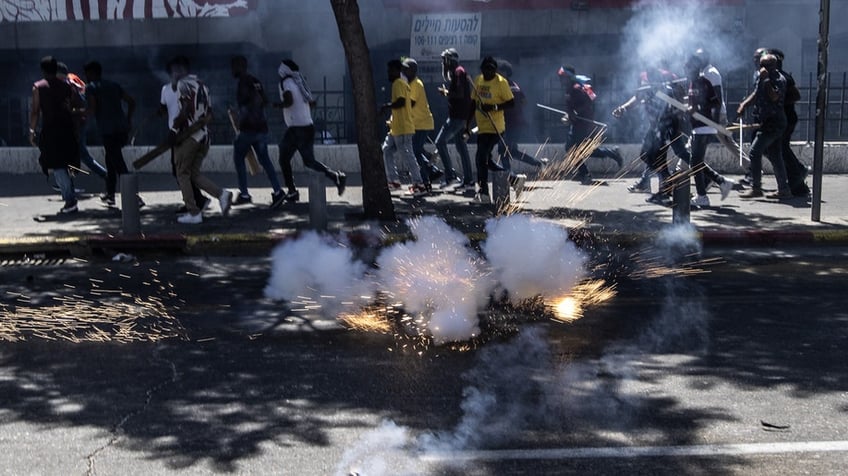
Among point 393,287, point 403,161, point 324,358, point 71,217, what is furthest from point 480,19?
point 324,358

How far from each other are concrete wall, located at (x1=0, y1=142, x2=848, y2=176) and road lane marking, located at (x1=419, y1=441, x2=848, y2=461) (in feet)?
37.6

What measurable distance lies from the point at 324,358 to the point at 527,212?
604 cm

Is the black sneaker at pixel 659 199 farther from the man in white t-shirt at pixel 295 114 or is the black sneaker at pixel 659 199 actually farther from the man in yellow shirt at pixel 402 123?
the man in white t-shirt at pixel 295 114

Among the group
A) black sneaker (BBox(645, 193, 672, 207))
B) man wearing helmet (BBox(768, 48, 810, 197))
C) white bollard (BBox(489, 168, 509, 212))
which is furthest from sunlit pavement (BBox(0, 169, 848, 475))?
man wearing helmet (BBox(768, 48, 810, 197))

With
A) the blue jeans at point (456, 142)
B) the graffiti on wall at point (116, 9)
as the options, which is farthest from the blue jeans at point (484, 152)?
the graffiti on wall at point (116, 9)

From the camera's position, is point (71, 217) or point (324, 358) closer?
point (324, 358)

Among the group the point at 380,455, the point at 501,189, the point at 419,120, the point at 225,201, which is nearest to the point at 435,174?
the point at 419,120

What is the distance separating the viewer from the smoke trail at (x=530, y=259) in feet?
23.7

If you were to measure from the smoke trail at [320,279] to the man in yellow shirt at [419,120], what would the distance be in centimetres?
453

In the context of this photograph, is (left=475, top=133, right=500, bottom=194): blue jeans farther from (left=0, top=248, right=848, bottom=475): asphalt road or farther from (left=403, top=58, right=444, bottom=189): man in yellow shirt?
(left=0, top=248, right=848, bottom=475): asphalt road

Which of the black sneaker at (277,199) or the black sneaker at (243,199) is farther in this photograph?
the black sneaker at (243,199)

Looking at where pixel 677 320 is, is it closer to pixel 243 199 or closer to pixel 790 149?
pixel 790 149

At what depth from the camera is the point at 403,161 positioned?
14.0 metres

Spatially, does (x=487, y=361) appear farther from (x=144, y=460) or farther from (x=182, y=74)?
(x=182, y=74)
